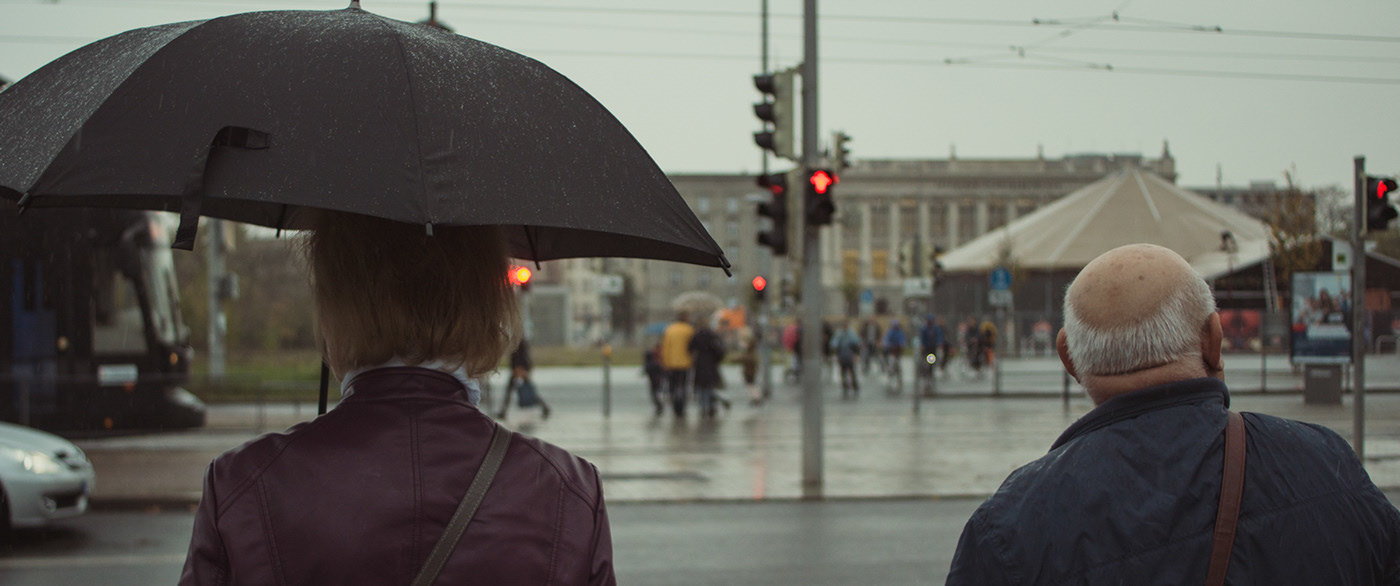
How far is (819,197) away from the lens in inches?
456

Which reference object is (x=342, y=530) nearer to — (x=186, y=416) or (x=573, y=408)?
(x=186, y=416)

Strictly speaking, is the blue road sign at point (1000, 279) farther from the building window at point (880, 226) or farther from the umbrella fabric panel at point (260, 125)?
the building window at point (880, 226)

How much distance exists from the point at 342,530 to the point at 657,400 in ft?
63.4

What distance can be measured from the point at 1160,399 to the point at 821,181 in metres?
9.60

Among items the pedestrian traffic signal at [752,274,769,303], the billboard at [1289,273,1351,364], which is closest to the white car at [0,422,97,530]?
the billboard at [1289,273,1351,364]

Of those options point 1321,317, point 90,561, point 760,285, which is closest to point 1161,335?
point 90,561

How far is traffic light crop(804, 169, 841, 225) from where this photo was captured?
11.6 m

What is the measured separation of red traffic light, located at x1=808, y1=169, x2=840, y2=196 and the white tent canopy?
3128cm

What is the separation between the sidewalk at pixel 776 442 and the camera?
11672 mm

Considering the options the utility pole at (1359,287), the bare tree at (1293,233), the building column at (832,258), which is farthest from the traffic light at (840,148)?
the building column at (832,258)

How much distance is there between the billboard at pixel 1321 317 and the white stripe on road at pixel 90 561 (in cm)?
1696

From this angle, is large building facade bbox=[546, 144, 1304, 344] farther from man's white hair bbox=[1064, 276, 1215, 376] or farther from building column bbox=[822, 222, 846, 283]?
man's white hair bbox=[1064, 276, 1215, 376]

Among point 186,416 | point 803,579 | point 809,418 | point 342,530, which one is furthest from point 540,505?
point 186,416

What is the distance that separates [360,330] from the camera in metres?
1.83
